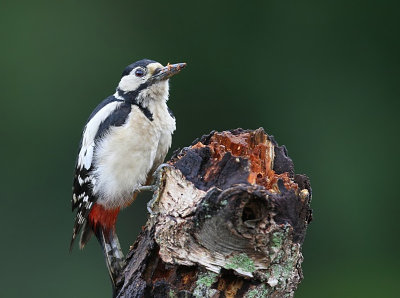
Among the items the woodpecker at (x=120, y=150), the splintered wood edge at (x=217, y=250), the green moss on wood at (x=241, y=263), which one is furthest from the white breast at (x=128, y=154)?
the green moss on wood at (x=241, y=263)

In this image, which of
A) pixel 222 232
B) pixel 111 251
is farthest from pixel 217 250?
pixel 111 251

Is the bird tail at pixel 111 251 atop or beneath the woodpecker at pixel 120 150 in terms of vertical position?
beneath

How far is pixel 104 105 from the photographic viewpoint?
160 inches

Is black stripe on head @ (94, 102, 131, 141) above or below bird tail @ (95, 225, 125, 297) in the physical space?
above

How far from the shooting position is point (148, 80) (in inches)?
158

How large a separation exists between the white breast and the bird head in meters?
0.08

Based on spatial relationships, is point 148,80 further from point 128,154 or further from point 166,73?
point 128,154

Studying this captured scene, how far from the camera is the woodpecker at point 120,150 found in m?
3.85

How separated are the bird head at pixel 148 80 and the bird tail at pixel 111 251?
76 centimetres

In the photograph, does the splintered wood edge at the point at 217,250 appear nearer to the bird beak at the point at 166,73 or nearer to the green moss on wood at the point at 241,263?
the green moss on wood at the point at 241,263

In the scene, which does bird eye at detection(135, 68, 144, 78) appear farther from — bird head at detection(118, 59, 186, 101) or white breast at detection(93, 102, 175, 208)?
white breast at detection(93, 102, 175, 208)

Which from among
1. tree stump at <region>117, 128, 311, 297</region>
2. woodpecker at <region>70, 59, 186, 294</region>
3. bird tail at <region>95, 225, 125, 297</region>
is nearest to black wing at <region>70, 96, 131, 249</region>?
woodpecker at <region>70, 59, 186, 294</region>

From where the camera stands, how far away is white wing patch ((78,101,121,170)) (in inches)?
156
